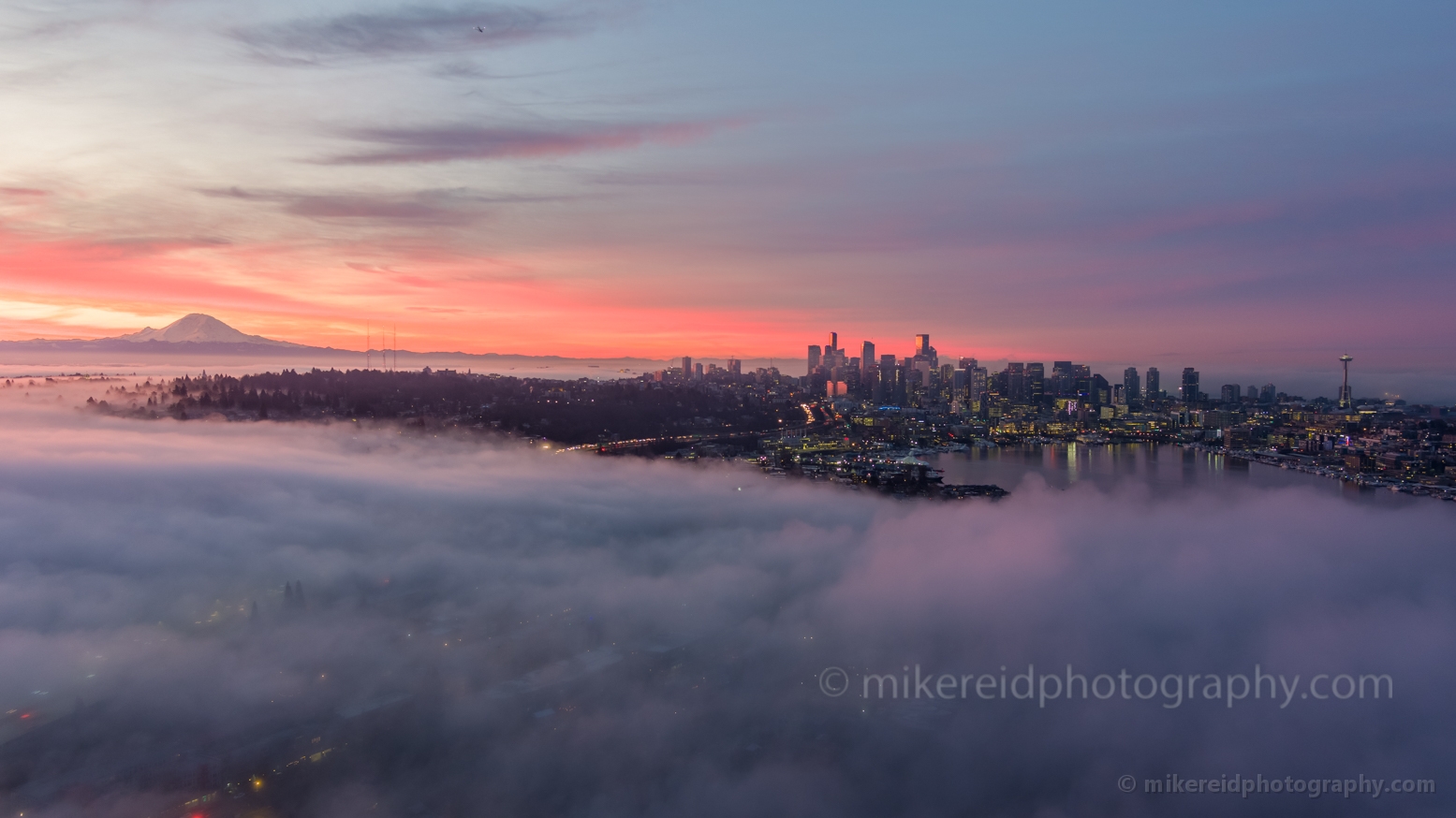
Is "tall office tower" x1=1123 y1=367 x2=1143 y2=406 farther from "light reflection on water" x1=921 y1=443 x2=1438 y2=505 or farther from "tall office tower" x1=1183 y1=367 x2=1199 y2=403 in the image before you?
"light reflection on water" x1=921 y1=443 x2=1438 y2=505

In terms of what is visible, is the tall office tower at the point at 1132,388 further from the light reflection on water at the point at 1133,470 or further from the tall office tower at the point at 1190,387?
the light reflection on water at the point at 1133,470

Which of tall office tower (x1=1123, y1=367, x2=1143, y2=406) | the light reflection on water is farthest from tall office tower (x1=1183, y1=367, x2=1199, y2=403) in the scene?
the light reflection on water

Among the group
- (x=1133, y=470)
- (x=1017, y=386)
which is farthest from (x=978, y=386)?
(x=1133, y=470)

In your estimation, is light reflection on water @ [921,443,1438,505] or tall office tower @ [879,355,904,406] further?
tall office tower @ [879,355,904,406]

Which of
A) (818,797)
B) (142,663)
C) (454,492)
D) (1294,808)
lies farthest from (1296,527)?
(142,663)

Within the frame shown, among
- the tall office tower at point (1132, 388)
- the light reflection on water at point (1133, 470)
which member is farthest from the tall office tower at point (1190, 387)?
the light reflection on water at point (1133, 470)
